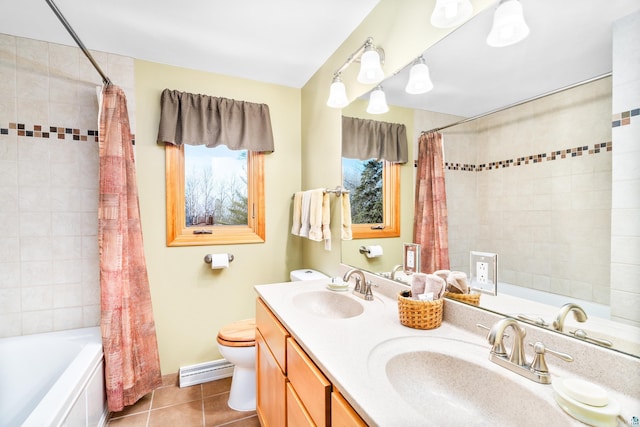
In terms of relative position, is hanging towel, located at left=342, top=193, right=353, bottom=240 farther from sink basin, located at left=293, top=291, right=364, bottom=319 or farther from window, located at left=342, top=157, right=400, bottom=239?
sink basin, located at left=293, top=291, right=364, bottom=319

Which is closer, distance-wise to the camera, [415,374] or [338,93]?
[415,374]

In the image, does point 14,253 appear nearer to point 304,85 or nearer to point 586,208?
point 304,85

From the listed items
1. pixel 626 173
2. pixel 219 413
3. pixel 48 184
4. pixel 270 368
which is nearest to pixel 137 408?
pixel 219 413

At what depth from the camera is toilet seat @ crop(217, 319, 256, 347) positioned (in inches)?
72.4

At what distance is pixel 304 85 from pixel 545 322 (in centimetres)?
236

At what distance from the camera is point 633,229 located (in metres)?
0.69

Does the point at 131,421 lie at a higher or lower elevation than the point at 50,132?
lower

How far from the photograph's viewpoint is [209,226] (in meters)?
2.35

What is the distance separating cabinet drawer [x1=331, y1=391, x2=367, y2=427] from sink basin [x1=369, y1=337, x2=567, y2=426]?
0.36 feet

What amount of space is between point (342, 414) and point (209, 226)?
192 centimetres

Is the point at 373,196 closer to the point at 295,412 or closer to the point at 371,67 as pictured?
the point at 371,67

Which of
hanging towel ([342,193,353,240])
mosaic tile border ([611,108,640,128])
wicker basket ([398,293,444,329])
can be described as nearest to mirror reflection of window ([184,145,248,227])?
hanging towel ([342,193,353,240])

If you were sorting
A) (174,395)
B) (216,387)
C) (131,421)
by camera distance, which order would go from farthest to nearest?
1. (216,387)
2. (174,395)
3. (131,421)

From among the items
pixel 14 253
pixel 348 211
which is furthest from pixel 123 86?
pixel 348 211
